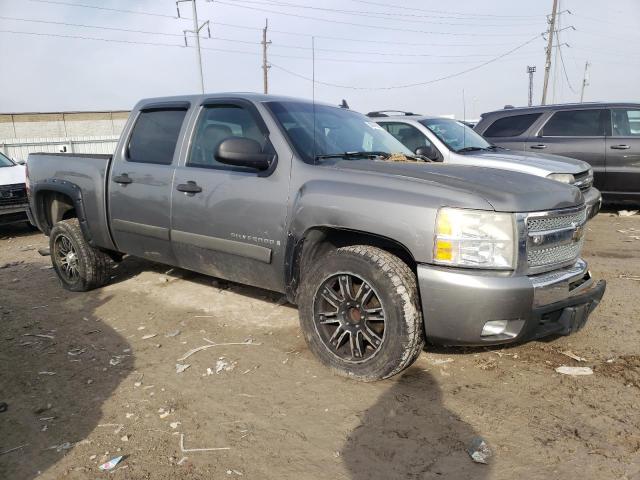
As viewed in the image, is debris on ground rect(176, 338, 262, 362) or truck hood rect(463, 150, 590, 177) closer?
debris on ground rect(176, 338, 262, 362)

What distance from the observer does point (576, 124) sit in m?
8.66

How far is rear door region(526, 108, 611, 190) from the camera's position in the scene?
850 centimetres

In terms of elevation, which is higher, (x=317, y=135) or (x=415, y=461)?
(x=317, y=135)

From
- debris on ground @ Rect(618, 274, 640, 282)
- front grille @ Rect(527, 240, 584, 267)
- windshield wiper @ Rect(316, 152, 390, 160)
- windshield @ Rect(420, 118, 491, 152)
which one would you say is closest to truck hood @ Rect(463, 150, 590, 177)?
windshield @ Rect(420, 118, 491, 152)

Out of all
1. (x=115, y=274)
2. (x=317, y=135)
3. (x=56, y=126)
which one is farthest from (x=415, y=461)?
(x=56, y=126)

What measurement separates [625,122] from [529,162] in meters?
3.27

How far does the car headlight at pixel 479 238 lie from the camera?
2775 mm

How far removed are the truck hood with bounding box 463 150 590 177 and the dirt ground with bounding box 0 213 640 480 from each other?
2.26 metres

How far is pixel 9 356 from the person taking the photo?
380 centimetres

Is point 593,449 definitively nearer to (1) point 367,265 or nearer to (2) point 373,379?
(2) point 373,379

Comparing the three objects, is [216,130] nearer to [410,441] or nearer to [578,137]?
[410,441]

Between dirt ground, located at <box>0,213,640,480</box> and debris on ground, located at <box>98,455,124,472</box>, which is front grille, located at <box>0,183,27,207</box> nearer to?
dirt ground, located at <box>0,213,640,480</box>

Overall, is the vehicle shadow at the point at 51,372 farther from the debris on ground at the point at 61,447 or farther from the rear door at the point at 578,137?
the rear door at the point at 578,137

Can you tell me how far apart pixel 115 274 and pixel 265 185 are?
321 cm
